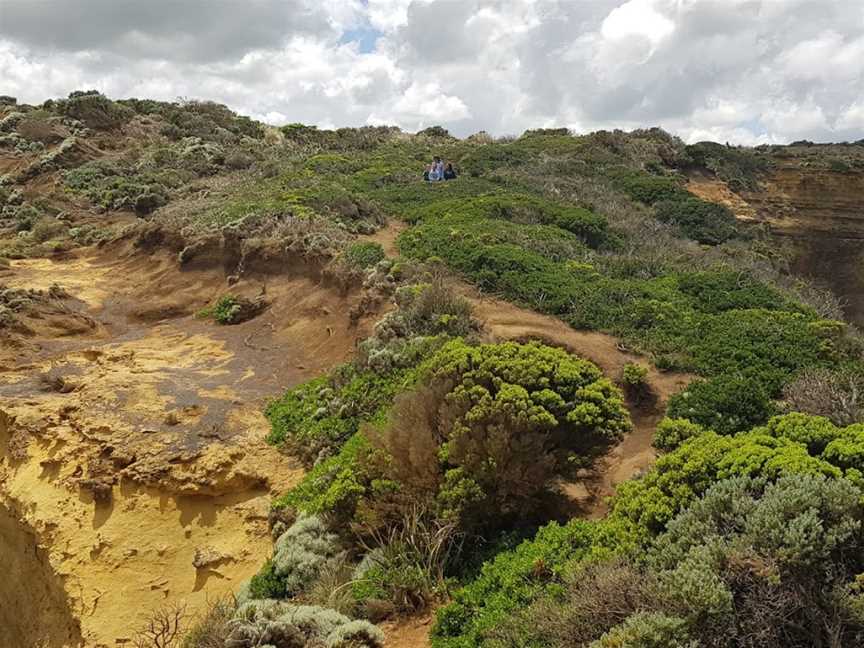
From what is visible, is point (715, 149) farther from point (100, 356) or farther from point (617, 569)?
point (617, 569)

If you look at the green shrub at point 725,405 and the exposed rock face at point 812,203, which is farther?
the exposed rock face at point 812,203

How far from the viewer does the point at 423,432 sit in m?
6.71

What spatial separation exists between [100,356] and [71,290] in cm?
615

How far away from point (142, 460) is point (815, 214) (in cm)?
2944

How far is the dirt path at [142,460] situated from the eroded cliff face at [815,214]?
21404 millimetres

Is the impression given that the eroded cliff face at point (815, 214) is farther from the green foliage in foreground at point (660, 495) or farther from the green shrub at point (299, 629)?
the green shrub at point (299, 629)

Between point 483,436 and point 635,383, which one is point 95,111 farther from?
point 483,436

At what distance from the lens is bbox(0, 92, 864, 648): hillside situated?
4.64 m

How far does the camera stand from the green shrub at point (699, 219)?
2159cm

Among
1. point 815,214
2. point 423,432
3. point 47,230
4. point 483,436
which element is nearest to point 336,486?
point 423,432

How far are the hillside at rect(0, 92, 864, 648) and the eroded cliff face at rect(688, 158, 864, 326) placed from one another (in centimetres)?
693

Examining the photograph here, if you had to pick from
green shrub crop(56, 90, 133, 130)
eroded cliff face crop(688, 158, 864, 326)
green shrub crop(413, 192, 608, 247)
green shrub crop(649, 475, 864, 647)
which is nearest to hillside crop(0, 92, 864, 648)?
green shrub crop(649, 475, 864, 647)

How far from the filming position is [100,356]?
12195mm

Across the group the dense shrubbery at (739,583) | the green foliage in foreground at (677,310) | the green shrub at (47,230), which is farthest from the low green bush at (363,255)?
the green shrub at (47,230)
